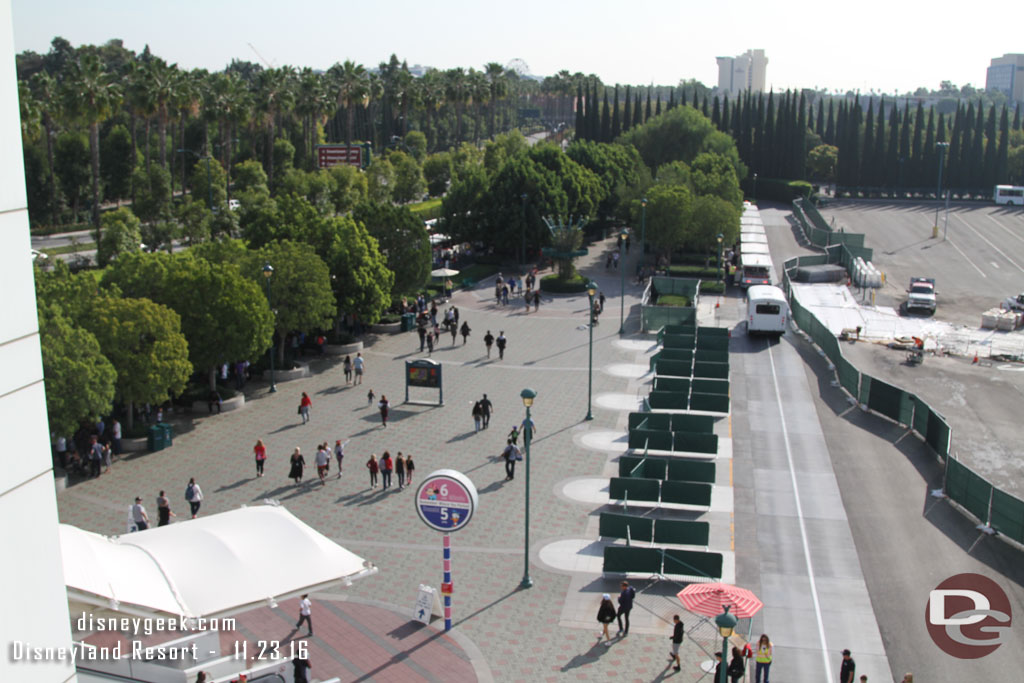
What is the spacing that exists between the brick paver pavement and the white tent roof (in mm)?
647

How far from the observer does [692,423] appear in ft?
105

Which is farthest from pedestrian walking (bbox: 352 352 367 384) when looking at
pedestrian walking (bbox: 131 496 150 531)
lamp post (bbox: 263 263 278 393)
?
pedestrian walking (bbox: 131 496 150 531)

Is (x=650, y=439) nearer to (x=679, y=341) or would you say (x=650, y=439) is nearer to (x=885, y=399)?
(x=885, y=399)

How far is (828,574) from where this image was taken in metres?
23.6

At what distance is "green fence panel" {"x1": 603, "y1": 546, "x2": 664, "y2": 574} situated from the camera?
2298 centimetres

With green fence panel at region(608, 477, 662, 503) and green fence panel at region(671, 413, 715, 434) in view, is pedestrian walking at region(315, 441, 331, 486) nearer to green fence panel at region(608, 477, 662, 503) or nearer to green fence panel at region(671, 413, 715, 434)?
green fence panel at region(608, 477, 662, 503)

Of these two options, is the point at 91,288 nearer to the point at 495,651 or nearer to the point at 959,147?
the point at 495,651

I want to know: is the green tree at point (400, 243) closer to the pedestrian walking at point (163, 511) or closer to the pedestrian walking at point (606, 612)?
the pedestrian walking at point (163, 511)

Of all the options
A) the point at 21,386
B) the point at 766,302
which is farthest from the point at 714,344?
the point at 21,386

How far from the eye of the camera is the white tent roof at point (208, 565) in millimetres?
17125

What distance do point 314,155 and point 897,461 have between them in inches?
3200

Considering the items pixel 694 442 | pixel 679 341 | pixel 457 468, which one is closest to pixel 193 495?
pixel 457 468

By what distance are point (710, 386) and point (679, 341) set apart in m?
5.99

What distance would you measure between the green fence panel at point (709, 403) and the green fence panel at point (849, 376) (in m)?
6.12
